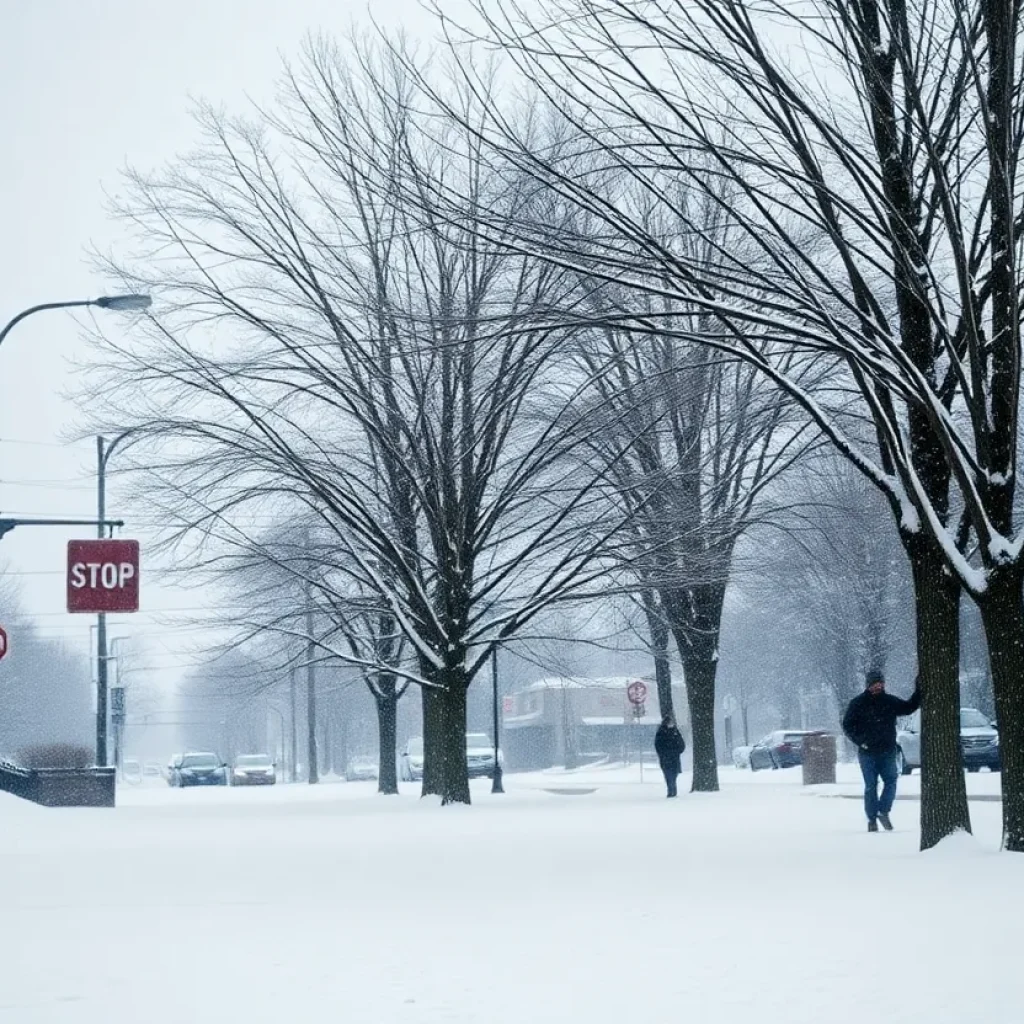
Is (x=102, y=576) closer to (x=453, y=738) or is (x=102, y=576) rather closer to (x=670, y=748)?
(x=453, y=738)

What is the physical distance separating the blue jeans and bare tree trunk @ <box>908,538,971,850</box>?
3136 millimetres

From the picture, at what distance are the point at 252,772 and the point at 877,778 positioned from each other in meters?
47.9

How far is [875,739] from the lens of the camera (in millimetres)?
18156

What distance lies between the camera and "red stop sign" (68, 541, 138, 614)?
2612 cm

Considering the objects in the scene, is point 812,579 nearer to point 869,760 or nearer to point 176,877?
point 869,760

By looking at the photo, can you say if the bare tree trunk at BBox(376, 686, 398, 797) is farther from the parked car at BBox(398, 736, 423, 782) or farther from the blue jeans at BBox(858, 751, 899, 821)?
the blue jeans at BBox(858, 751, 899, 821)

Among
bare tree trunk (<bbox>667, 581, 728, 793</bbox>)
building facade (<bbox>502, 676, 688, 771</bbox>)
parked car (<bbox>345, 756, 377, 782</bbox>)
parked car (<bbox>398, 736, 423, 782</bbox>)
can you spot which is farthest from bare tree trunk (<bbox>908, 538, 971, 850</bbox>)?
building facade (<bbox>502, 676, 688, 771</bbox>)

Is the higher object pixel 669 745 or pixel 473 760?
pixel 669 745

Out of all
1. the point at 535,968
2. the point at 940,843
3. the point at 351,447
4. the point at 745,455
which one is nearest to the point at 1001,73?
the point at 940,843

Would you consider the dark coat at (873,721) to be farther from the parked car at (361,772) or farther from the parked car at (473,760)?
the parked car at (361,772)

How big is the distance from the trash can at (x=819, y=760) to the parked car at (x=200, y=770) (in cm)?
3113

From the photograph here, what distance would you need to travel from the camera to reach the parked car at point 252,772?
63219 millimetres

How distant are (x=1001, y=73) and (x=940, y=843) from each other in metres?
6.71

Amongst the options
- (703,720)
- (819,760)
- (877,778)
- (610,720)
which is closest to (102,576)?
(703,720)
